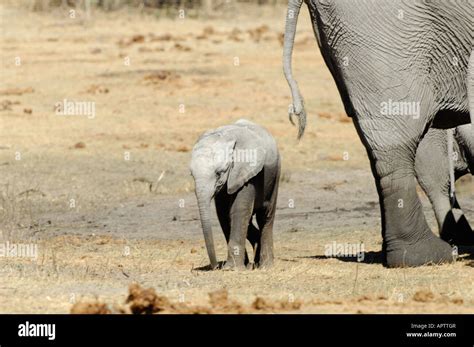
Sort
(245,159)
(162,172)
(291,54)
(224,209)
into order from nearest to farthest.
Result: (245,159) → (224,209) → (291,54) → (162,172)

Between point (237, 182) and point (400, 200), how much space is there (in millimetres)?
1277

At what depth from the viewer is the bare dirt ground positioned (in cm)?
935

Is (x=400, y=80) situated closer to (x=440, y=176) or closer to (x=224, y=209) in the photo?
(x=224, y=209)

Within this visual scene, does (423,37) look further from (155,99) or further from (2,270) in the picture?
(155,99)

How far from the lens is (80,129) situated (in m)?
19.3

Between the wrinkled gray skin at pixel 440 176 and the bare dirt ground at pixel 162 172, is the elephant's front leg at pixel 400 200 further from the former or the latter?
the wrinkled gray skin at pixel 440 176

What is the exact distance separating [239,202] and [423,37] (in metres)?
1.90

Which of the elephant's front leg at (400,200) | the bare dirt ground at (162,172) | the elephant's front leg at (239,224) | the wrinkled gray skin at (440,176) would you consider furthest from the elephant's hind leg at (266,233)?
the wrinkled gray skin at (440,176)

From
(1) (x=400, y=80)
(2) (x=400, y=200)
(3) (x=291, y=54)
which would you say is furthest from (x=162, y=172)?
(1) (x=400, y=80)

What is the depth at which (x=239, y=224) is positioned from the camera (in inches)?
413

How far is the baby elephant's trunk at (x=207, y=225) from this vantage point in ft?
33.0

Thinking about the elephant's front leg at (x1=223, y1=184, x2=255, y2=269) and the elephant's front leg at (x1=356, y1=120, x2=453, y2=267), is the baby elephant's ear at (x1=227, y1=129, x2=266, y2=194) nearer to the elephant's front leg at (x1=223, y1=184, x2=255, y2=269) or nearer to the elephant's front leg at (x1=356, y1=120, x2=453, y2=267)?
the elephant's front leg at (x1=223, y1=184, x2=255, y2=269)

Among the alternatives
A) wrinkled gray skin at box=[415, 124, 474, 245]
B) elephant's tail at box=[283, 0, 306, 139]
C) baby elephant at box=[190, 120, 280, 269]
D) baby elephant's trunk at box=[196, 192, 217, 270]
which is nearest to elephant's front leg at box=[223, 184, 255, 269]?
baby elephant at box=[190, 120, 280, 269]

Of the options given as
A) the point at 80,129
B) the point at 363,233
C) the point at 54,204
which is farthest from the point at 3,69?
the point at 363,233
